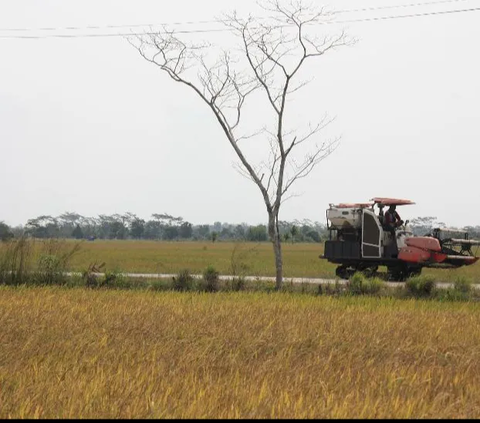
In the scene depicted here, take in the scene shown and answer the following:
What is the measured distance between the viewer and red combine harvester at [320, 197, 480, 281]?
22828 millimetres

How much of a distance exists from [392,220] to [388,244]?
0.74 m

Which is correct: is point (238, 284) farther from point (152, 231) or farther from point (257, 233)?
point (152, 231)

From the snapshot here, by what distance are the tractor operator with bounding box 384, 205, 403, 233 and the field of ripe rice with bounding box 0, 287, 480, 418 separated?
7.49 meters

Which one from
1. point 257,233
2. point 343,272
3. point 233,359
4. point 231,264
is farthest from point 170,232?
point 233,359

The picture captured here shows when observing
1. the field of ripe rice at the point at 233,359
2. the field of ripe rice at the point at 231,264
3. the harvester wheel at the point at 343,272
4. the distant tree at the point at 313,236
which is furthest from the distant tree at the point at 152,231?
the field of ripe rice at the point at 233,359

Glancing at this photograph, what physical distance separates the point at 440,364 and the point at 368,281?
1081 cm

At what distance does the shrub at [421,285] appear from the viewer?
786 inches

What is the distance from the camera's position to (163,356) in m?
9.52

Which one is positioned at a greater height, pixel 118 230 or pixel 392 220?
pixel 118 230

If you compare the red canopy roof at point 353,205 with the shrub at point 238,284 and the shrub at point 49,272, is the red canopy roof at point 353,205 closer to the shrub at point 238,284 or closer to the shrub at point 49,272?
the shrub at point 238,284

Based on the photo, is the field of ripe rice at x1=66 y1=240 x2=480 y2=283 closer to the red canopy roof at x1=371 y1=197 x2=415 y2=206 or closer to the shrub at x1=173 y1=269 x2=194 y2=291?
the shrub at x1=173 y1=269 x2=194 y2=291

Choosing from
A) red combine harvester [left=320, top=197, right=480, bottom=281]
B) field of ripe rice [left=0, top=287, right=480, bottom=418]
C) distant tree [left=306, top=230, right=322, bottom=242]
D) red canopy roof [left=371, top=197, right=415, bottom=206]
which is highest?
distant tree [left=306, top=230, right=322, bottom=242]

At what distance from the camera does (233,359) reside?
9.08 meters

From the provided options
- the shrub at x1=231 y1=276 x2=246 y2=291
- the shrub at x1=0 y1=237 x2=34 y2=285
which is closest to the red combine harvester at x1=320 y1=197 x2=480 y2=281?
the shrub at x1=231 y1=276 x2=246 y2=291
